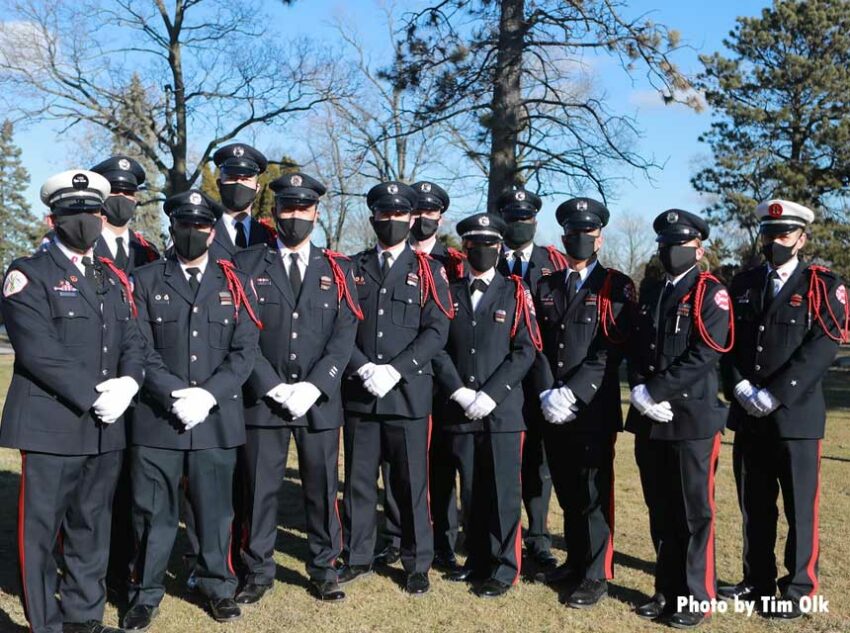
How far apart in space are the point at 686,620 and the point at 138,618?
2.88 m

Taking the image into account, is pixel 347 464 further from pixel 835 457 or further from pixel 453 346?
pixel 835 457

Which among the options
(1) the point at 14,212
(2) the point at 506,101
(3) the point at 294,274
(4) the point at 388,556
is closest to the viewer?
(3) the point at 294,274

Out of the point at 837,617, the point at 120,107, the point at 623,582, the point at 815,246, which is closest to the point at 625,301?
the point at 623,582

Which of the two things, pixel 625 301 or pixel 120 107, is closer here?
pixel 625 301

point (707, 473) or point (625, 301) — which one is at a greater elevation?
point (625, 301)

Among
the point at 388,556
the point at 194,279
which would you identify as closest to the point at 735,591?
the point at 388,556

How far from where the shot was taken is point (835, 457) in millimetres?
9820

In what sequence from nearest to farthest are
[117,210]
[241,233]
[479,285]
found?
[117,210] → [479,285] → [241,233]

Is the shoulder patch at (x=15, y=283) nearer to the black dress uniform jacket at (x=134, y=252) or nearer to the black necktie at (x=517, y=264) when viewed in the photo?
the black dress uniform jacket at (x=134, y=252)

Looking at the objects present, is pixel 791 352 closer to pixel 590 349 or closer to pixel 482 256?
pixel 590 349

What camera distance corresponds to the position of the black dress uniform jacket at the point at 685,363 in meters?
4.84

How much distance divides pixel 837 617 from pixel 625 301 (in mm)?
2077

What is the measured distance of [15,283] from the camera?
430cm

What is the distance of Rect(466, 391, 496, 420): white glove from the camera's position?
208 inches
